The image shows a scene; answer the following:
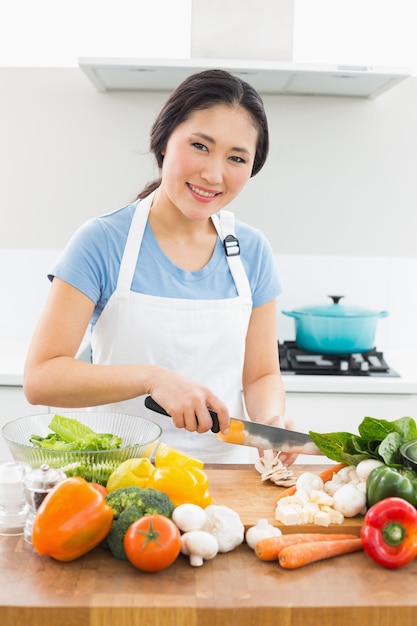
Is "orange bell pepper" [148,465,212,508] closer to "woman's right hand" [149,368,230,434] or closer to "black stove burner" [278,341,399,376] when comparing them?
"woman's right hand" [149,368,230,434]

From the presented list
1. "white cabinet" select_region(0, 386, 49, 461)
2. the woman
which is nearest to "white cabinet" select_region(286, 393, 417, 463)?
the woman

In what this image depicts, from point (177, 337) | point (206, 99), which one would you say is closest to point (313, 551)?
point (177, 337)

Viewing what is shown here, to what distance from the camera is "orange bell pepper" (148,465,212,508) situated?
1.38 m

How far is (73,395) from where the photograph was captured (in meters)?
1.77

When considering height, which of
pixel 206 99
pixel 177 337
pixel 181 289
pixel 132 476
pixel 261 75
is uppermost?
pixel 261 75

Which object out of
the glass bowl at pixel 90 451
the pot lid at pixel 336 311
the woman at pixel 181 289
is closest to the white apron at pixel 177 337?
the woman at pixel 181 289

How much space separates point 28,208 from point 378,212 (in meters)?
1.43

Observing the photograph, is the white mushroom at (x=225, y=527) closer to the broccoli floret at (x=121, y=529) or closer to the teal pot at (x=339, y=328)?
the broccoli floret at (x=121, y=529)

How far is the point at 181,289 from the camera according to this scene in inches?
78.7

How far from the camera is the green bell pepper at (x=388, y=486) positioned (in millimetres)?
1376

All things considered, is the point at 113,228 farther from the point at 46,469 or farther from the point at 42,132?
the point at 42,132

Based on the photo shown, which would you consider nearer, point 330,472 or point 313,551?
point 313,551

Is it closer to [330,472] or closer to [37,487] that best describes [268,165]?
[330,472]

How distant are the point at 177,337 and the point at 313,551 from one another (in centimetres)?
81
